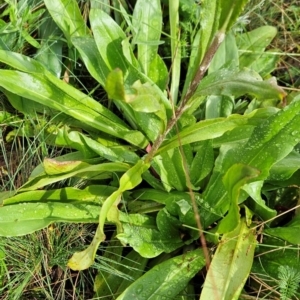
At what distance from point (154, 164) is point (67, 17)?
0.56 meters

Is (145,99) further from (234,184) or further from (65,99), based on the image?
(65,99)

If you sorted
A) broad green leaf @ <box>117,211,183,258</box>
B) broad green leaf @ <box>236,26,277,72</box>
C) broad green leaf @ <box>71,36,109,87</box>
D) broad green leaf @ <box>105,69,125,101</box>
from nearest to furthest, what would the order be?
broad green leaf @ <box>105,69,125,101</box>, broad green leaf @ <box>117,211,183,258</box>, broad green leaf @ <box>71,36,109,87</box>, broad green leaf @ <box>236,26,277,72</box>

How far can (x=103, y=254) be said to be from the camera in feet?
5.13

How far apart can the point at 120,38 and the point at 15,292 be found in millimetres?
811

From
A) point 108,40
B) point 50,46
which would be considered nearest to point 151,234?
point 108,40

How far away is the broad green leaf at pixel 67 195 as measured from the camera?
1463 millimetres

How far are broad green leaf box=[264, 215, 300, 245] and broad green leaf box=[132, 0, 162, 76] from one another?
60 cm

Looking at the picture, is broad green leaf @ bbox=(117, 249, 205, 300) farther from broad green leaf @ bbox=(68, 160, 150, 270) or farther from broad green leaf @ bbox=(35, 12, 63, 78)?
broad green leaf @ bbox=(35, 12, 63, 78)

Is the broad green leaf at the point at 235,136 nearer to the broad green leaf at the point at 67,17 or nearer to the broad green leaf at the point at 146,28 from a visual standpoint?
the broad green leaf at the point at 146,28

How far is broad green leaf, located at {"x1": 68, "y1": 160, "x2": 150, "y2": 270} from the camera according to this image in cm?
123

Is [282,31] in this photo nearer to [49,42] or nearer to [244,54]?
[244,54]

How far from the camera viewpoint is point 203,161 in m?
1.51

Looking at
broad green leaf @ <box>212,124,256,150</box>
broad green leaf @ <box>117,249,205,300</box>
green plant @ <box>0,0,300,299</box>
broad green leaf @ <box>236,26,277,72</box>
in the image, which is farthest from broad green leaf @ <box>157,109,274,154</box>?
broad green leaf @ <box>236,26,277,72</box>

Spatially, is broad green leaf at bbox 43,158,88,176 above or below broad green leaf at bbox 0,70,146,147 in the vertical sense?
below
